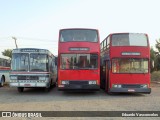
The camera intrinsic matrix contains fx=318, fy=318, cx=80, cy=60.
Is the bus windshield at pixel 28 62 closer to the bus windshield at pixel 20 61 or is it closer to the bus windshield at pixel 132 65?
the bus windshield at pixel 20 61

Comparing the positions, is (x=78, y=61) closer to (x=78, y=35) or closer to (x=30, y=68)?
(x=78, y=35)

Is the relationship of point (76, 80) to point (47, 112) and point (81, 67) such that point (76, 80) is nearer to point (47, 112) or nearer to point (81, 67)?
point (81, 67)

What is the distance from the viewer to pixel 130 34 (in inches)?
750

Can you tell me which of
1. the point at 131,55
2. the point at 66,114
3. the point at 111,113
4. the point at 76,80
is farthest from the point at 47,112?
the point at 131,55

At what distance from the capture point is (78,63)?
18.8 meters

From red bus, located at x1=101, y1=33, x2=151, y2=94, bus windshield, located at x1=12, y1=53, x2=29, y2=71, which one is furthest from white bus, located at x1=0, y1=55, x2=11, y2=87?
red bus, located at x1=101, y1=33, x2=151, y2=94

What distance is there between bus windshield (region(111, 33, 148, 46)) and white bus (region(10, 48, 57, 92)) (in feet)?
15.2

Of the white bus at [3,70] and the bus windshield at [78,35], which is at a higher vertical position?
the bus windshield at [78,35]

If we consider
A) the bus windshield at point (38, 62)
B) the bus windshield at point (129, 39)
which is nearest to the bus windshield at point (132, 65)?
the bus windshield at point (129, 39)

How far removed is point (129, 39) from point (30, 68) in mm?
6320

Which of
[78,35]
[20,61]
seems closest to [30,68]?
[20,61]

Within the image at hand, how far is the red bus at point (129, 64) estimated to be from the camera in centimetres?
1859

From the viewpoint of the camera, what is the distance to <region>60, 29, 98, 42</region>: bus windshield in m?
19.1

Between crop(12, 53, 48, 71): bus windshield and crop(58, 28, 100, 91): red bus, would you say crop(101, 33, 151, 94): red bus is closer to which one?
crop(58, 28, 100, 91): red bus
